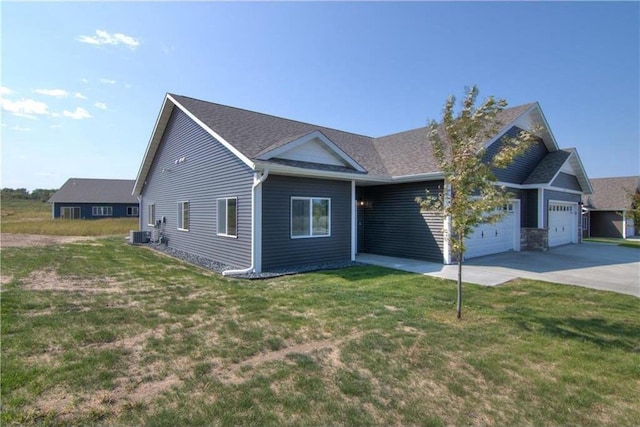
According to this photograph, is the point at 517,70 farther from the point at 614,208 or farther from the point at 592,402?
the point at 614,208

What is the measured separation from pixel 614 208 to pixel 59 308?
35467 mm

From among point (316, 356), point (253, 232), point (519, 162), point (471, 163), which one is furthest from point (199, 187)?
point (519, 162)

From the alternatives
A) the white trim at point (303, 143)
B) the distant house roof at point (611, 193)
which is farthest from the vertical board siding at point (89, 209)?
the distant house roof at point (611, 193)

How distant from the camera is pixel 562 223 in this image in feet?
57.2

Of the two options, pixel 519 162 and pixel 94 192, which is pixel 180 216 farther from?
pixel 94 192

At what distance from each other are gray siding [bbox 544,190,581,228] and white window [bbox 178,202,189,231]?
16.1 meters

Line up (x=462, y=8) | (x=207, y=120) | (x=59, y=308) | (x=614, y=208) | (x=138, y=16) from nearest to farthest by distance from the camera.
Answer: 1. (x=59, y=308)
2. (x=138, y=16)
3. (x=462, y=8)
4. (x=207, y=120)
5. (x=614, y=208)

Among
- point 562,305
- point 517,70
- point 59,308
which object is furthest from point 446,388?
point 517,70

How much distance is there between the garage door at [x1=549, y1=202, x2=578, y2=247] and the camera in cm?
1633

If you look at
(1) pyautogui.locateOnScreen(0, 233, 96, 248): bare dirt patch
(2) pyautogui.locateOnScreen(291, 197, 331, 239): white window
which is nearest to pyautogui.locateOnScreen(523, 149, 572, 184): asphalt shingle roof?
(2) pyautogui.locateOnScreen(291, 197, 331, 239): white window

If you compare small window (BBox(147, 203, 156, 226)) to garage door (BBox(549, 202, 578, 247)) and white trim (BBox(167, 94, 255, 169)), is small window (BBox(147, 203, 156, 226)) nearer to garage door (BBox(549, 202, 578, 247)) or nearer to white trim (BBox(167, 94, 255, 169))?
white trim (BBox(167, 94, 255, 169))

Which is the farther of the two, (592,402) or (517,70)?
(517,70)

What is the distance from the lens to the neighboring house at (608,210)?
88.3 feet

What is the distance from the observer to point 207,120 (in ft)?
37.8
